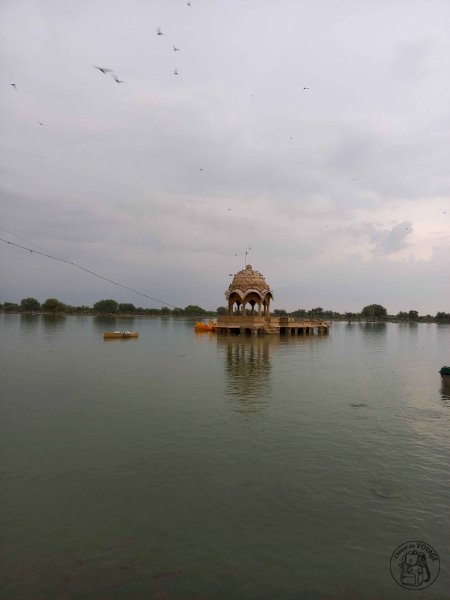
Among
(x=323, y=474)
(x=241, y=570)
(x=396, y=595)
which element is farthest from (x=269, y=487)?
(x=396, y=595)

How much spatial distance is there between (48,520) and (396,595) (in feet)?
17.9

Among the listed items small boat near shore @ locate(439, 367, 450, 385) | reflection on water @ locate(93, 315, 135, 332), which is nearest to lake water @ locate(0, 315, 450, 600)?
small boat near shore @ locate(439, 367, 450, 385)

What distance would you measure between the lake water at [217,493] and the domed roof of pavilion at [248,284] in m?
41.3

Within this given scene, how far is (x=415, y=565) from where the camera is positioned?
20.0 ft

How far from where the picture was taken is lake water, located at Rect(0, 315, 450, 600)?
5.65 metres

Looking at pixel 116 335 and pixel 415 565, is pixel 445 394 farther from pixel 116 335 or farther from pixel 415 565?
pixel 116 335

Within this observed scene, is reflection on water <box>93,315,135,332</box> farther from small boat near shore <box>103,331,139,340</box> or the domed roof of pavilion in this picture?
the domed roof of pavilion

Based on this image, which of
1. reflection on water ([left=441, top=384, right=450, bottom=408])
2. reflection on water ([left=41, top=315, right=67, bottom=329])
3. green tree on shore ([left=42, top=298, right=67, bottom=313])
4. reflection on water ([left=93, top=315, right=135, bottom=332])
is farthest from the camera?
green tree on shore ([left=42, top=298, right=67, bottom=313])

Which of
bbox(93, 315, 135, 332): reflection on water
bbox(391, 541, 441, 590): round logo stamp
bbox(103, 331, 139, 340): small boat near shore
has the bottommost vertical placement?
bbox(391, 541, 441, 590): round logo stamp

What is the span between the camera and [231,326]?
192 ft

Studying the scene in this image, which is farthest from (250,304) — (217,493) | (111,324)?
(217,493)

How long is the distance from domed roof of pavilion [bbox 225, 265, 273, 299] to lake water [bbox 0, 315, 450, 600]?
1625 inches

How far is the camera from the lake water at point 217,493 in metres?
5.65

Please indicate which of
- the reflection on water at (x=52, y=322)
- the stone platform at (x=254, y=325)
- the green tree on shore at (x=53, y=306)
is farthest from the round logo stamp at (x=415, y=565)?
the green tree on shore at (x=53, y=306)
